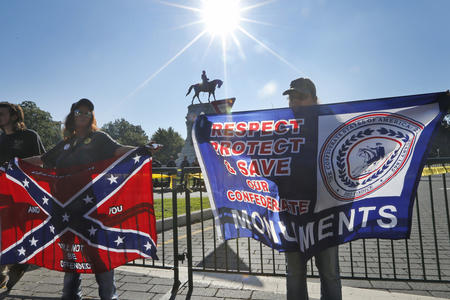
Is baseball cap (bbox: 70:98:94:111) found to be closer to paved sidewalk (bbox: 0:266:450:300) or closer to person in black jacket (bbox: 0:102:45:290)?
person in black jacket (bbox: 0:102:45:290)

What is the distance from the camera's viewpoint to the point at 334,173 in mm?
2461

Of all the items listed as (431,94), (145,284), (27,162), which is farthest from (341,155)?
(27,162)

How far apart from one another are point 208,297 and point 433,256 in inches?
153

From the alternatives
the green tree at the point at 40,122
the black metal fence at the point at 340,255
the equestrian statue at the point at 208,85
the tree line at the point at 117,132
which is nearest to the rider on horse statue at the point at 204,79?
the equestrian statue at the point at 208,85

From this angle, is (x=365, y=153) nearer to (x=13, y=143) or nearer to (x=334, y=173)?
(x=334, y=173)

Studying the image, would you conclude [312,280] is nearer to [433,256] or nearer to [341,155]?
[341,155]

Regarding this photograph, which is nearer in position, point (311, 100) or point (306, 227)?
point (306, 227)

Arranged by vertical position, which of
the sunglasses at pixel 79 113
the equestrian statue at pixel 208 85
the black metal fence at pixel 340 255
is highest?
the equestrian statue at pixel 208 85

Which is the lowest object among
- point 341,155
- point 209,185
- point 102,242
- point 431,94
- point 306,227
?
point 102,242

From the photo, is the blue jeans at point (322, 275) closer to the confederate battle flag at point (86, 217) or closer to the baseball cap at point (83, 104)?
the confederate battle flag at point (86, 217)

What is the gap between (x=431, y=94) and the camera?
7.99ft

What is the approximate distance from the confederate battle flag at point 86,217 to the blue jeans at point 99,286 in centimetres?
7

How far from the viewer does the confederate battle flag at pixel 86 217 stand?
9.29 ft

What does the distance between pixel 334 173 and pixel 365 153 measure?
343mm
